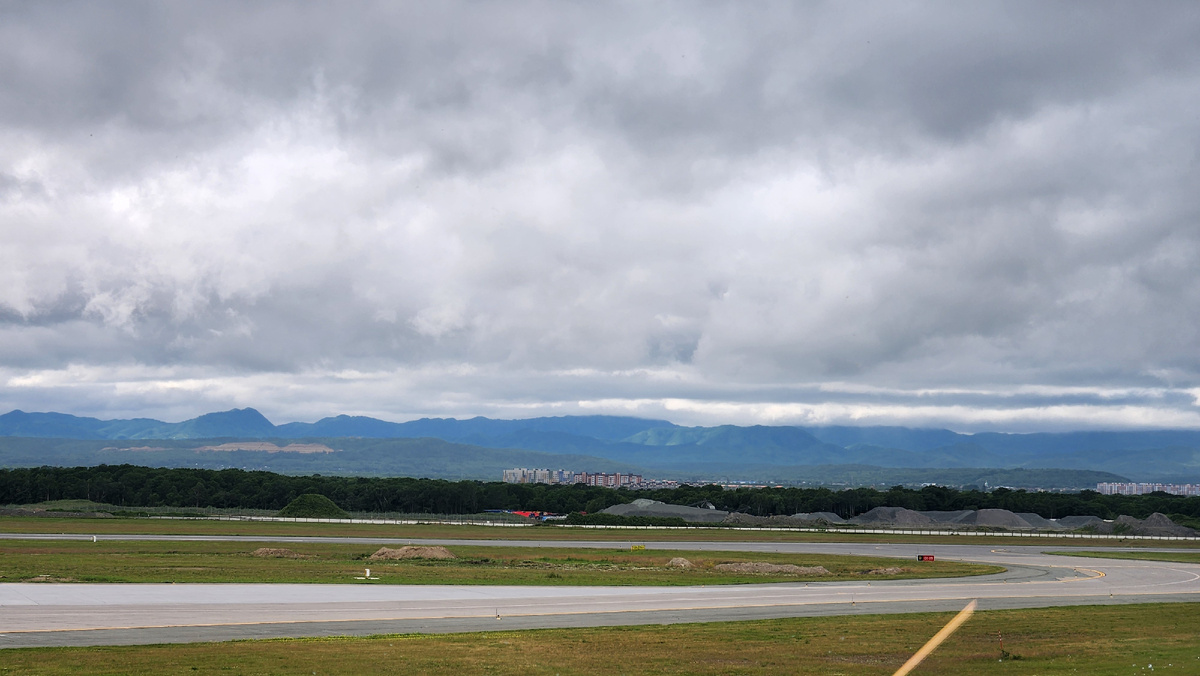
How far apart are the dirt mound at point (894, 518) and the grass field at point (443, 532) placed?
37.5 metres

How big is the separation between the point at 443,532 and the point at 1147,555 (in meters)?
76.5

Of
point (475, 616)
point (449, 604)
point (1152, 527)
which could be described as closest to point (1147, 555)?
point (1152, 527)

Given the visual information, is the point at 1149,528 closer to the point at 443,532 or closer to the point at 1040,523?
the point at 1040,523

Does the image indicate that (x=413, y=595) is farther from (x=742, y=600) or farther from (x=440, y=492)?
(x=440, y=492)

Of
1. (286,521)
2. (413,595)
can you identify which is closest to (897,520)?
(286,521)

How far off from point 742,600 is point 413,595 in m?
17.0

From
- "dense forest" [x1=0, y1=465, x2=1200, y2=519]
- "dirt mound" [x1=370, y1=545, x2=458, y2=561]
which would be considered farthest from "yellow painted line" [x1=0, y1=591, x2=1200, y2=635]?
"dense forest" [x1=0, y1=465, x2=1200, y2=519]

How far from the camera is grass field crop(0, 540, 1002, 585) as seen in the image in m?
56.1

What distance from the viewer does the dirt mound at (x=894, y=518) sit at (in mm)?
170125

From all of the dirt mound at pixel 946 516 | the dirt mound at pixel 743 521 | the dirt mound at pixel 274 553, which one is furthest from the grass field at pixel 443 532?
the dirt mound at pixel 946 516

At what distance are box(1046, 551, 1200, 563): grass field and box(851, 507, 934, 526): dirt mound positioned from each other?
205 ft

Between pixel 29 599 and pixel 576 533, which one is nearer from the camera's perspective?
pixel 29 599

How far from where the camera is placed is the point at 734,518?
514 ft

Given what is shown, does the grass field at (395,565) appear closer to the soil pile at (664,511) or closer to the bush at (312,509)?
the bush at (312,509)
